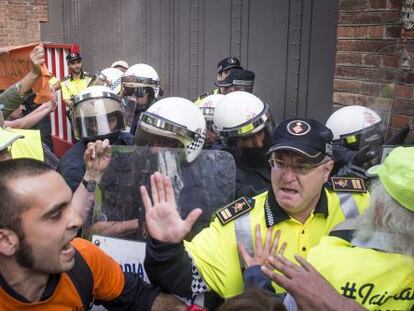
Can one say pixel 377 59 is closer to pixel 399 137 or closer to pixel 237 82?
pixel 399 137

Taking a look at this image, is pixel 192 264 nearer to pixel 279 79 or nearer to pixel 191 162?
pixel 191 162

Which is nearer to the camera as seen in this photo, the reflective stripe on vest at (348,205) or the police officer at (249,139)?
the reflective stripe on vest at (348,205)

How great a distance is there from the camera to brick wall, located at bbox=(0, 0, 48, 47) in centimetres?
1486

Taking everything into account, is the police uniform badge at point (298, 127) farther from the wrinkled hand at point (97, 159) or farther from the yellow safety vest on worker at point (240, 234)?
the wrinkled hand at point (97, 159)

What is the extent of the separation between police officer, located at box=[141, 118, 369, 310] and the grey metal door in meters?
3.25

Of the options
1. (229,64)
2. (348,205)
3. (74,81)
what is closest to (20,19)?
(74,81)

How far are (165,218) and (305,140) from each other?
839 mm

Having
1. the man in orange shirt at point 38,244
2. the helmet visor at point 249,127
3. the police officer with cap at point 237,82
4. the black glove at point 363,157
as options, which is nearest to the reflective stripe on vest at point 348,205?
the black glove at point 363,157

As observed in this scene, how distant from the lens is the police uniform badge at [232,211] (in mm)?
2570

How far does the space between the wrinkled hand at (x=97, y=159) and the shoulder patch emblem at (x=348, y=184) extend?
1.26m

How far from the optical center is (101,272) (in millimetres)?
2273

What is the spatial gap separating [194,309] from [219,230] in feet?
1.56

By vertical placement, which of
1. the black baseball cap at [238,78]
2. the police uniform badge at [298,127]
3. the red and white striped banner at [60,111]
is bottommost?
the red and white striped banner at [60,111]

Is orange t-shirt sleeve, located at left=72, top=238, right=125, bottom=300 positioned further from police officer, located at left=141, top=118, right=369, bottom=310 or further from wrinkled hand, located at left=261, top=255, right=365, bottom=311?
wrinkled hand, located at left=261, top=255, right=365, bottom=311
